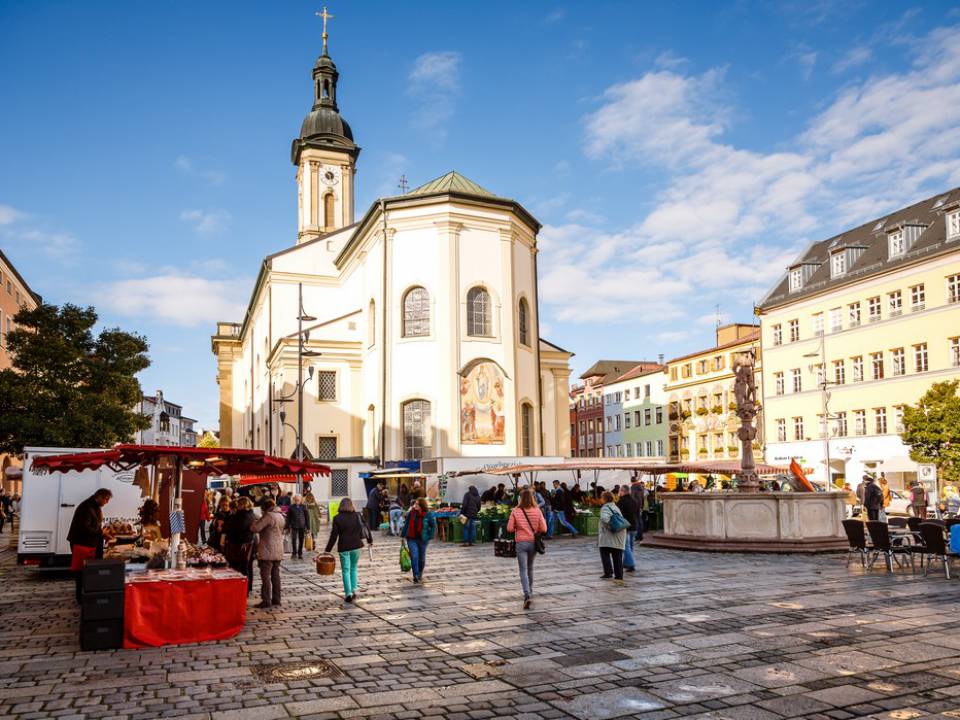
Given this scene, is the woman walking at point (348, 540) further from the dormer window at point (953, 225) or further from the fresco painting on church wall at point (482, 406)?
the dormer window at point (953, 225)

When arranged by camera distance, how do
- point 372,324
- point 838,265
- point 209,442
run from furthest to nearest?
point 209,442
point 838,265
point 372,324


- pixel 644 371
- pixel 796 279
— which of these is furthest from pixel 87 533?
pixel 644 371

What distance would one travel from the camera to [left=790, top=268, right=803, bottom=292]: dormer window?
184 feet

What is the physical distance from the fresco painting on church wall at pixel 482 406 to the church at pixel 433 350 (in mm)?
44

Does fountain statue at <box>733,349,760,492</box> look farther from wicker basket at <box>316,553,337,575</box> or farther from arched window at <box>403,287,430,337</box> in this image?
arched window at <box>403,287,430,337</box>

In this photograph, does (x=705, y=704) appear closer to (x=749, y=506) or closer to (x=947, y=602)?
(x=947, y=602)

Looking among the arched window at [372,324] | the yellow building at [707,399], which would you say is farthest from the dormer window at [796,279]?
the arched window at [372,324]

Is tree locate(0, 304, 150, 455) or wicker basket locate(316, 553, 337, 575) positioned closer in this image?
wicker basket locate(316, 553, 337, 575)

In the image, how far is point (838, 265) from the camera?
173 feet

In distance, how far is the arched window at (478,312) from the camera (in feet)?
128

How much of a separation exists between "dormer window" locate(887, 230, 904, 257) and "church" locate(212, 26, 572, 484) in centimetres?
1874

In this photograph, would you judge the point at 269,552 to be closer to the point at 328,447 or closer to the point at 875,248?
the point at 328,447

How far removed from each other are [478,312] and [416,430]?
602 cm

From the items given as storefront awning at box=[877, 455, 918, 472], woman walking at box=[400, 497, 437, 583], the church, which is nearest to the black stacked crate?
woman walking at box=[400, 497, 437, 583]
